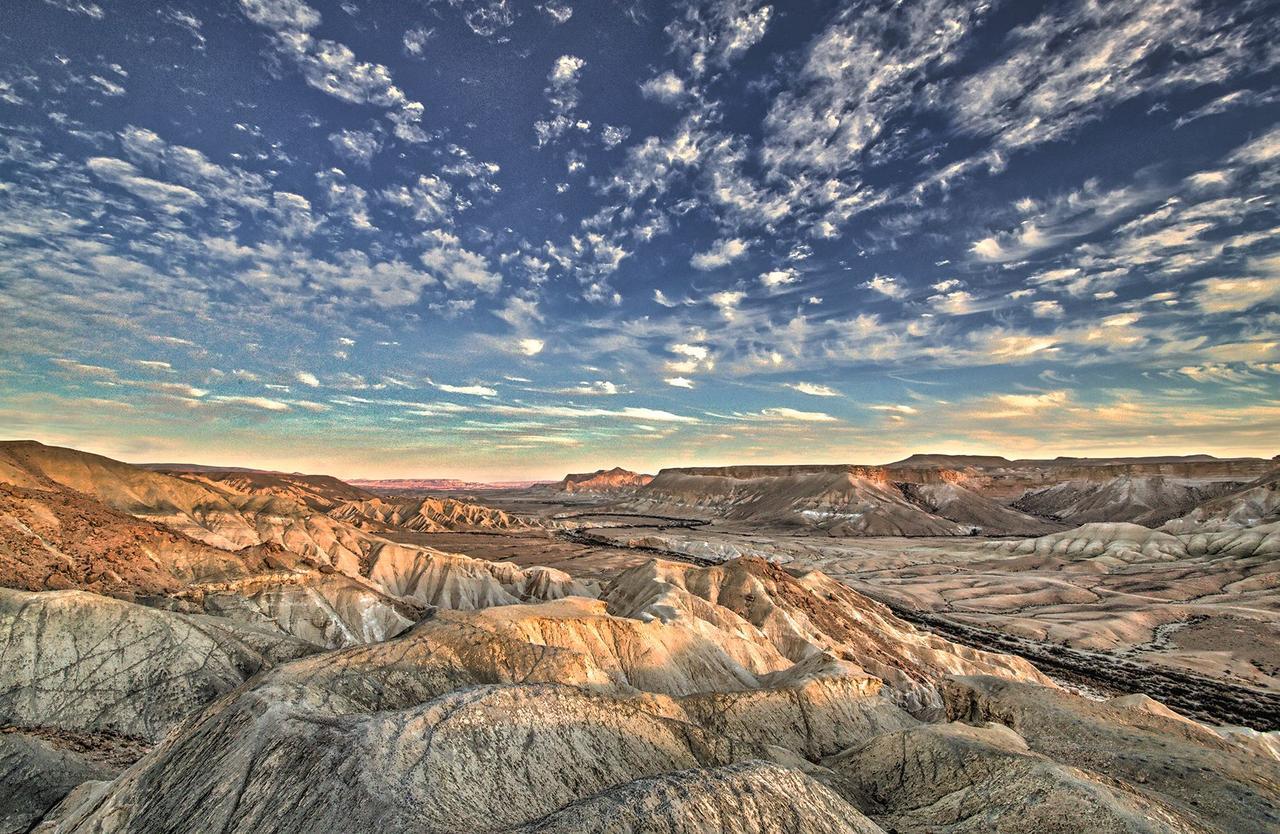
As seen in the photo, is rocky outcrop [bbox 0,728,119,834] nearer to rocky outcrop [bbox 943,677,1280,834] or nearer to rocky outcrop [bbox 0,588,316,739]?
rocky outcrop [bbox 0,588,316,739]

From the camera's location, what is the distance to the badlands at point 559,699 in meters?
11.8

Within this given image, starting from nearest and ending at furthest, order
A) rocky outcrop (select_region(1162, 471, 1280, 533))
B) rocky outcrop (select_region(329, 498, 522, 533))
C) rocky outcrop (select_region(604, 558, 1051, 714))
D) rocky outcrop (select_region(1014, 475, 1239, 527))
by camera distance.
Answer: rocky outcrop (select_region(604, 558, 1051, 714)), rocky outcrop (select_region(1162, 471, 1280, 533)), rocky outcrop (select_region(329, 498, 522, 533)), rocky outcrop (select_region(1014, 475, 1239, 527))

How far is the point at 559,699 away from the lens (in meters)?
15.3

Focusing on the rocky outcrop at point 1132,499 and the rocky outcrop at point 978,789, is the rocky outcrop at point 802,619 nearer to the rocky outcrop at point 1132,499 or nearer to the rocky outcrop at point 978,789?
the rocky outcrop at point 978,789

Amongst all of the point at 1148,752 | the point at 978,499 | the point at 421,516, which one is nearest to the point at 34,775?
the point at 1148,752

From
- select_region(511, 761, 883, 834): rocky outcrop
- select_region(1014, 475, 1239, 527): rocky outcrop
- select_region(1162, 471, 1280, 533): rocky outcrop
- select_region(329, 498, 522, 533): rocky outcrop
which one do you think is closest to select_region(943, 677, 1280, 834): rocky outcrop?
select_region(511, 761, 883, 834): rocky outcrop

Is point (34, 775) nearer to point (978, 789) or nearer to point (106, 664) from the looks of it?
point (106, 664)

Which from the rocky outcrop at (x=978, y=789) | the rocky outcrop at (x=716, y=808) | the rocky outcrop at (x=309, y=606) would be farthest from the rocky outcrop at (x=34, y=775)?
the rocky outcrop at (x=978, y=789)

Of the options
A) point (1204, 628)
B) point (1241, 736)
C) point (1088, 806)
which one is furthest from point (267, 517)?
point (1204, 628)

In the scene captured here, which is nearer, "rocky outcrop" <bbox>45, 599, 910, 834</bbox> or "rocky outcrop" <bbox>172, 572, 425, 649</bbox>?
"rocky outcrop" <bbox>45, 599, 910, 834</bbox>

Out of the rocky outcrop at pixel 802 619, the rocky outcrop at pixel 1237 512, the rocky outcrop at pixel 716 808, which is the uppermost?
the rocky outcrop at pixel 1237 512

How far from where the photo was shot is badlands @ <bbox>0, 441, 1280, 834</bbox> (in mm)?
11844

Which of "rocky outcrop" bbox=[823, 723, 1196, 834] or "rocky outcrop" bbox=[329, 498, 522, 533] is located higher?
"rocky outcrop" bbox=[329, 498, 522, 533]

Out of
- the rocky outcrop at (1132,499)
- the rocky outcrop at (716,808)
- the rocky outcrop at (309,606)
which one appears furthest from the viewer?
the rocky outcrop at (1132,499)
